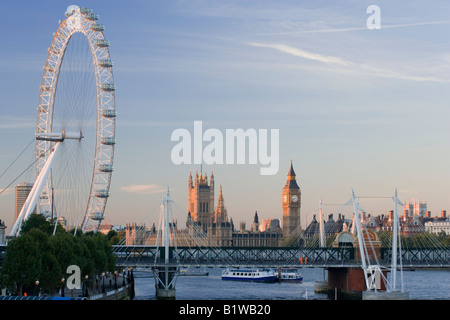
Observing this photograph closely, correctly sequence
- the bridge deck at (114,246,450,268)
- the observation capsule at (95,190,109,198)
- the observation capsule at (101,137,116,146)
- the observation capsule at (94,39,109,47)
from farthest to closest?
the observation capsule at (95,190,109,198) < the observation capsule at (101,137,116,146) < the bridge deck at (114,246,450,268) < the observation capsule at (94,39,109,47)

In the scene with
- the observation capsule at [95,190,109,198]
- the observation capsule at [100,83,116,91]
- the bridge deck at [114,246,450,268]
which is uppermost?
the observation capsule at [100,83,116,91]

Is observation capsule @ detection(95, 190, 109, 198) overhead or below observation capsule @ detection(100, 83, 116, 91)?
below

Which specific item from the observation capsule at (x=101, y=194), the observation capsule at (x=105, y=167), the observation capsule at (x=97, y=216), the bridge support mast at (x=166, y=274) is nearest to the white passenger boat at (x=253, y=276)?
the bridge support mast at (x=166, y=274)

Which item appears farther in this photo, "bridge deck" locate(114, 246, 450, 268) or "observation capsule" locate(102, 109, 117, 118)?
"observation capsule" locate(102, 109, 117, 118)

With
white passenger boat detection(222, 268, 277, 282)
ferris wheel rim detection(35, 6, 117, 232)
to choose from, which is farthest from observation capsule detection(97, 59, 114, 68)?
white passenger boat detection(222, 268, 277, 282)

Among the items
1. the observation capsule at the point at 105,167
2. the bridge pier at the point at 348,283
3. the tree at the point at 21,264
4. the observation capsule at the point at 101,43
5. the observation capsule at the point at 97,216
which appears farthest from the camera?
the observation capsule at the point at 97,216

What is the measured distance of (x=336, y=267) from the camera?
69.8 meters

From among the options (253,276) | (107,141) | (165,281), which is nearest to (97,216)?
(107,141)

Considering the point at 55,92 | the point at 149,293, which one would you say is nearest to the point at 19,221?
the point at 55,92

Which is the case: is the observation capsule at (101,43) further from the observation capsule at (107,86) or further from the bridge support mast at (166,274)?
the bridge support mast at (166,274)

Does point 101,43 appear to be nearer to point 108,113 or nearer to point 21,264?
point 108,113

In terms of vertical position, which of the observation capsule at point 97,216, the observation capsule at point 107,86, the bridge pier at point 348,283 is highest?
the observation capsule at point 107,86

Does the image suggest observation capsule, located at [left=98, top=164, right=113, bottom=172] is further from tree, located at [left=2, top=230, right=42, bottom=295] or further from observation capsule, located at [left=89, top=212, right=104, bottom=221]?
tree, located at [left=2, top=230, right=42, bottom=295]
